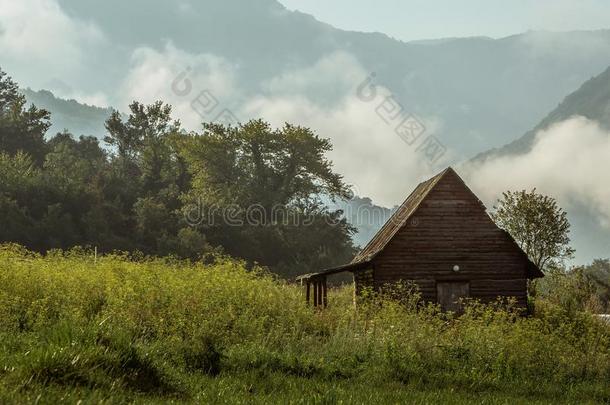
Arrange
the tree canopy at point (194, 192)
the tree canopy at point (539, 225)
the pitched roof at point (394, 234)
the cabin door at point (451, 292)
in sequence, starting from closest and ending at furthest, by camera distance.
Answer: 1. the pitched roof at point (394, 234)
2. the cabin door at point (451, 292)
3. the tree canopy at point (539, 225)
4. the tree canopy at point (194, 192)

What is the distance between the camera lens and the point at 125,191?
57125 millimetres

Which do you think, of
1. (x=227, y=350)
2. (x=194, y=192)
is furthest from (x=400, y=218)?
(x=194, y=192)

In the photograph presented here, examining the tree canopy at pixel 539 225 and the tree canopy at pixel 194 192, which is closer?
the tree canopy at pixel 539 225

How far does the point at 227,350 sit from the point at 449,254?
18.4 meters

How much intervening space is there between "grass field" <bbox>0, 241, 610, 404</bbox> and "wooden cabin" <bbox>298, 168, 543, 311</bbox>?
7486 millimetres

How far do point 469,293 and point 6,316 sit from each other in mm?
20940

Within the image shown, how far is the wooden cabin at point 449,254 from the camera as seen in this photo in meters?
30.0

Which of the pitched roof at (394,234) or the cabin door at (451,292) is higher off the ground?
the pitched roof at (394,234)

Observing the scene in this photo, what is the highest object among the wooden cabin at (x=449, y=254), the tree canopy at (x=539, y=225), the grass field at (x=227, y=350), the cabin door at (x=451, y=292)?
the tree canopy at (x=539, y=225)

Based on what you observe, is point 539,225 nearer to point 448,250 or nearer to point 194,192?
point 448,250

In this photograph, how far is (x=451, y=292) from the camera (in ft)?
99.3

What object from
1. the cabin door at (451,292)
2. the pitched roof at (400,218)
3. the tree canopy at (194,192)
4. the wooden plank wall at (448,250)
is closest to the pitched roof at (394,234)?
the pitched roof at (400,218)

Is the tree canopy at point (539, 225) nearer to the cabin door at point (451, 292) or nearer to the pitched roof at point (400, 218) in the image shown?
the pitched roof at point (400, 218)

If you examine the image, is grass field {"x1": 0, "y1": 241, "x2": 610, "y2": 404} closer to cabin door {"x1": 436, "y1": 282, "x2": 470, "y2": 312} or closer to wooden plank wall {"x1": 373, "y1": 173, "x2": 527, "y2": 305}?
wooden plank wall {"x1": 373, "y1": 173, "x2": 527, "y2": 305}
